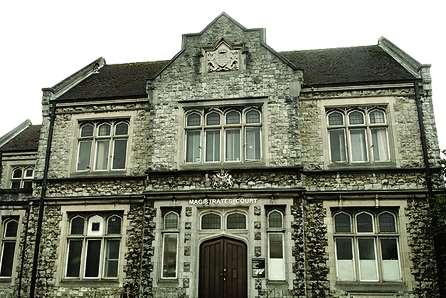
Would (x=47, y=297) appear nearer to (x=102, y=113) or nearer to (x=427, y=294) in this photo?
(x=102, y=113)

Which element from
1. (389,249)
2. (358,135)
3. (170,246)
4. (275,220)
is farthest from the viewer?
(358,135)

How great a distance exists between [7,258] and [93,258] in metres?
3.89

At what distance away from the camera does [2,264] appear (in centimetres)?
1783

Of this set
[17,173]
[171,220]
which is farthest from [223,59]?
[17,173]

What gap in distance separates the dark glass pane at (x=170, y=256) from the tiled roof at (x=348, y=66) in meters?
7.06

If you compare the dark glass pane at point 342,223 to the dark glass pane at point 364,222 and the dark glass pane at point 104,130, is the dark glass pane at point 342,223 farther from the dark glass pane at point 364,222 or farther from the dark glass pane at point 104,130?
the dark glass pane at point 104,130

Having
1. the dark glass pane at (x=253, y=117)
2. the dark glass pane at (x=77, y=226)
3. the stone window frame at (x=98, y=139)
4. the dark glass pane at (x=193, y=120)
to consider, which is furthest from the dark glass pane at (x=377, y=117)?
the dark glass pane at (x=77, y=226)

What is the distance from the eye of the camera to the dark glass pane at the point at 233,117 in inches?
663

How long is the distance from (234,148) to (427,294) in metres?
7.49

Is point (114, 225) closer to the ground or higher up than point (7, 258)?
higher up

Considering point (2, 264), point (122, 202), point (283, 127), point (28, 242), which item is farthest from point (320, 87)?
point (2, 264)

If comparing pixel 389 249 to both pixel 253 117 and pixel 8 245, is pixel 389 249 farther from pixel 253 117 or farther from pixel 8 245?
pixel 8 245

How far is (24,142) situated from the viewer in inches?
859

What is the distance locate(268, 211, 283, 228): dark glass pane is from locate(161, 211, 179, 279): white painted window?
120 inches
